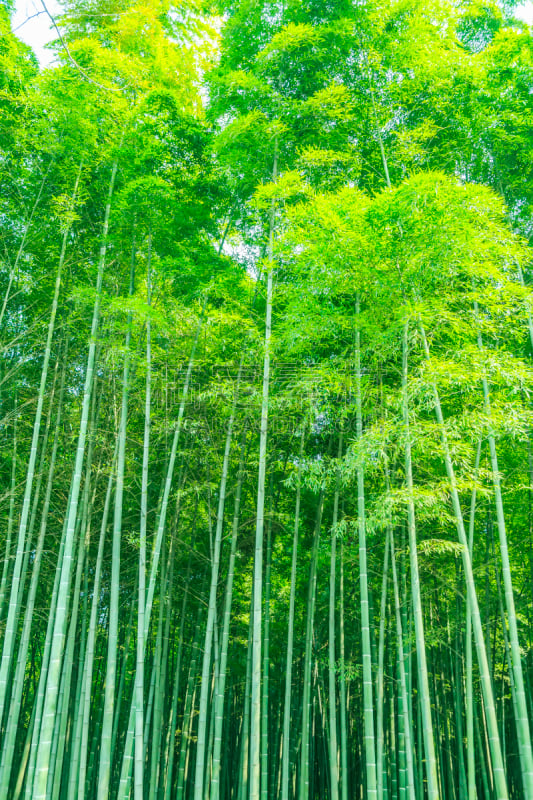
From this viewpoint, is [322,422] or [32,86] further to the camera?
[322,422]

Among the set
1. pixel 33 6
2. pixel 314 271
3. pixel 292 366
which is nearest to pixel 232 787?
pixel 292 366

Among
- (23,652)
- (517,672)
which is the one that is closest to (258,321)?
(517,672)

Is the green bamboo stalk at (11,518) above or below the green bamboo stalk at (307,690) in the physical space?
above

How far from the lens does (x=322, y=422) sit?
5.90 metres

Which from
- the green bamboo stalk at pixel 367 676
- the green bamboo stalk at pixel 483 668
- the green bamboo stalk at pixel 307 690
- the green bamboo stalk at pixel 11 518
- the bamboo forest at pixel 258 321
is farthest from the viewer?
the green bamboo stalk at pixel 307 690

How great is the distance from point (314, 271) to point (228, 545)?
11.5 feet

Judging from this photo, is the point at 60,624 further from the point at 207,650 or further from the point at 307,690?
the point at 307,690

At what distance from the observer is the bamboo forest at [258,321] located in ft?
13.8

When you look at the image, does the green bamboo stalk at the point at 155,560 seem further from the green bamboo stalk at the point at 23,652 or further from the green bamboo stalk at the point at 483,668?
the green bamboo stalk at the point at 483,668

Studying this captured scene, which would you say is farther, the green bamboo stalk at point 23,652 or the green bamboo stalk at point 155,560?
the green bamboo stalk at point 23,652

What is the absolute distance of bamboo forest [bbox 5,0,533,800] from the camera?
4.20 metres

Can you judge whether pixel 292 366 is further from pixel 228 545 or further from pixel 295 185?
pixel 228 545

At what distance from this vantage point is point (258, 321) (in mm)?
5391

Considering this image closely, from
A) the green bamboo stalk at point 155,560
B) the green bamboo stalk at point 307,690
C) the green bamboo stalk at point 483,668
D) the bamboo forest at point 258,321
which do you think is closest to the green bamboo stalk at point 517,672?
A: the bamboo forest at point 258,321
